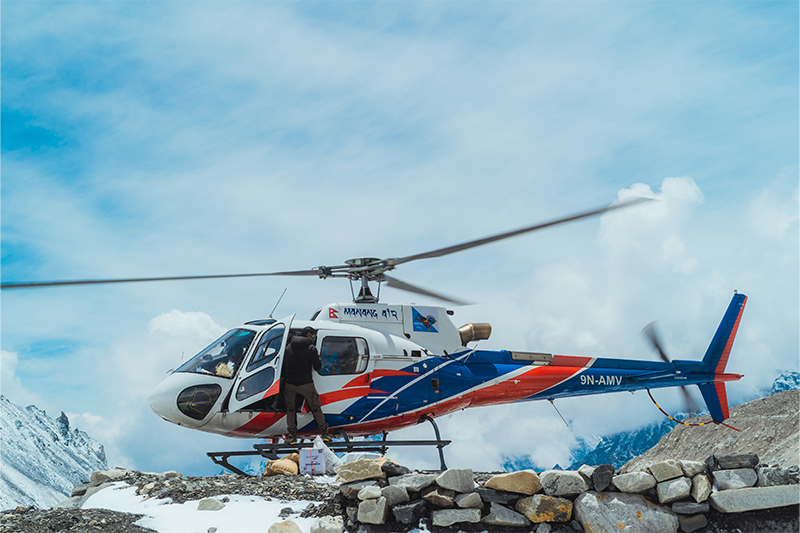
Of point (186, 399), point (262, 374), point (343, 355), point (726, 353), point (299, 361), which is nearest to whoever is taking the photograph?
point (186, 399)

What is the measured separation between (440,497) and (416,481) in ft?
1.08

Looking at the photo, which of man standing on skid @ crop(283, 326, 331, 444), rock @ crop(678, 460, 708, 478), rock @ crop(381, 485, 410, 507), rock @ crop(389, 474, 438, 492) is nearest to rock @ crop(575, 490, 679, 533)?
rock @ crop(678, 460, 708, 478)

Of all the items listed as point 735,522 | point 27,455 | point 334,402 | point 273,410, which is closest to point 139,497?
point 273,410

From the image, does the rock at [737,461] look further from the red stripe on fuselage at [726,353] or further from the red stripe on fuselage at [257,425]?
the red stripe on fuselage at [726,353]

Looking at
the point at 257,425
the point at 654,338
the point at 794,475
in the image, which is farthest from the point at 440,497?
the point at 654,338

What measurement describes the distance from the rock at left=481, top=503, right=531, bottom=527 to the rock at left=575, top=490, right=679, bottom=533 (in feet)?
2.00

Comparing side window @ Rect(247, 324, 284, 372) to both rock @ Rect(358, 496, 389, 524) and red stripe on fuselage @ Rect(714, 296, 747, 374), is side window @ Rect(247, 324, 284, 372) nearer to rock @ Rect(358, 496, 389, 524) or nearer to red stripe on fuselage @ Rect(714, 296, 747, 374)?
rock @ Rect(358, 496, 389, 524)

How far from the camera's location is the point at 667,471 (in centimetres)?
614

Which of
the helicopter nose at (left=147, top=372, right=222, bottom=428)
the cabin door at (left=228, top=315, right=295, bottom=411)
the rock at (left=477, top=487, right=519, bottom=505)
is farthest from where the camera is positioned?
the cabin door at (left=228, top=315, right=295, bottom=411)

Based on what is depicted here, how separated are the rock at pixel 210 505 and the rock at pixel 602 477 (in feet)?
14.1

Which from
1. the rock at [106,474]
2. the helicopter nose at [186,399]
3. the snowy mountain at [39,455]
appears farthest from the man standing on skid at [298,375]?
the snowy mountain at [39,455]

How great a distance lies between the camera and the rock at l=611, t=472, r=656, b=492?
606 centimetres

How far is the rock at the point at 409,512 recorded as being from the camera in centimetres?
615

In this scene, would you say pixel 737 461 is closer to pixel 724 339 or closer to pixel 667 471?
pixel 667 471
